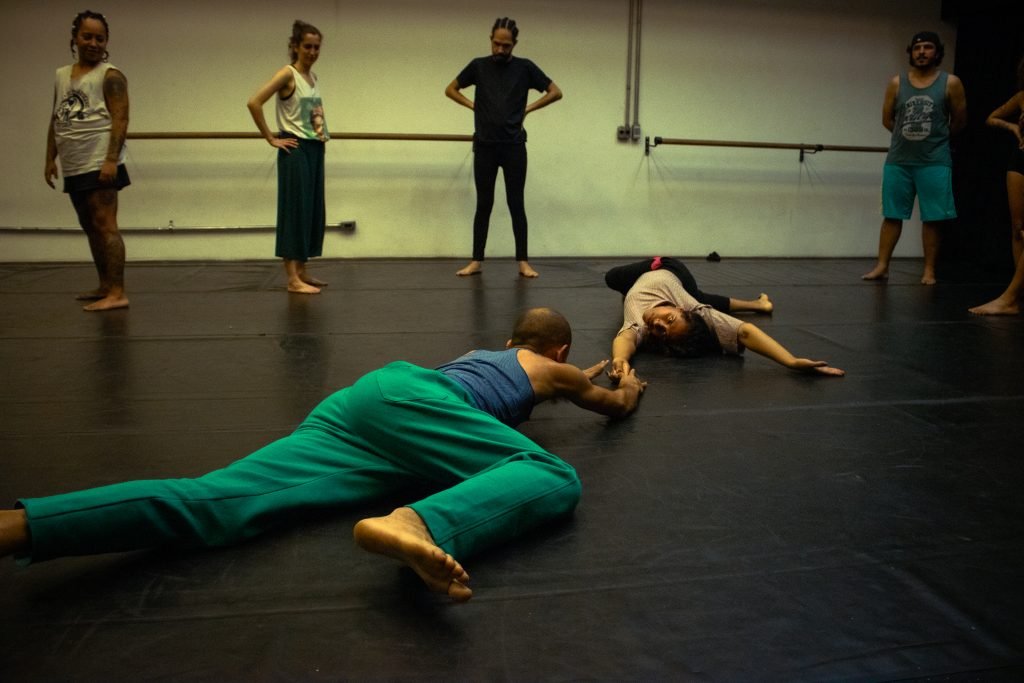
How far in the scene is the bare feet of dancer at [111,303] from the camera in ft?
14.5

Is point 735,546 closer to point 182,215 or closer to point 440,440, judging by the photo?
point 440,440

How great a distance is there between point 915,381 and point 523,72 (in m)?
3.54

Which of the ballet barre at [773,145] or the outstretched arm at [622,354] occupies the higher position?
the ballet barre at [773,145]

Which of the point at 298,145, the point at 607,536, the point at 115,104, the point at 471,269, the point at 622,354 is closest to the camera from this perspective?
the point at 607,536

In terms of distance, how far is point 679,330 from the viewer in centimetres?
336

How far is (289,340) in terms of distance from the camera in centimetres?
365

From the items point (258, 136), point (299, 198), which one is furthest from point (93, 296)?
point (258, 136)

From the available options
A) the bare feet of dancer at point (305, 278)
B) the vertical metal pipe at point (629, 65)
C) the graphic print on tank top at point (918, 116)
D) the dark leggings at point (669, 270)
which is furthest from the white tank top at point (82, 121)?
the graphic print on tank top at point (918, 116)

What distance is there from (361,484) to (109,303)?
3146 millimetres

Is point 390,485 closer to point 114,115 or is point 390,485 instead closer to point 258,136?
point 114,115

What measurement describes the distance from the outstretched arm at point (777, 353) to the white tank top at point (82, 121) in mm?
3045

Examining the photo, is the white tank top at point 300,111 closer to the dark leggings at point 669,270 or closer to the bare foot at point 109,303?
the bare foot at point 109,303

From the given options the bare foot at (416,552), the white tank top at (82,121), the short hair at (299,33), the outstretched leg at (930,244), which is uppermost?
the short hair at (299,33)

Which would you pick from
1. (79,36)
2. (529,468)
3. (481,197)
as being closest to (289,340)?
(79,36)
